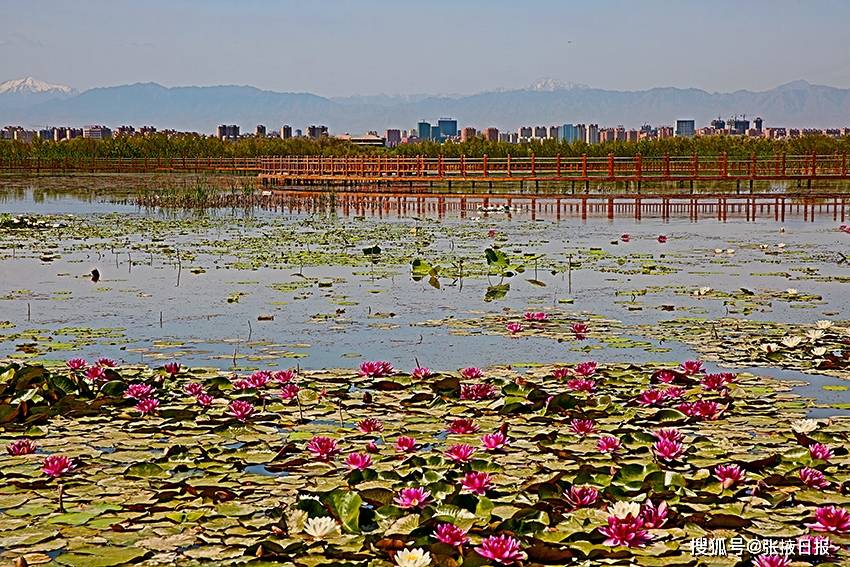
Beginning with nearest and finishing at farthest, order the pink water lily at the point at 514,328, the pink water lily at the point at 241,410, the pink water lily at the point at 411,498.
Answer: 1. the pink water lily at the point at 411,498
2. the pink water lily at the point at 241,410
3. the pink water lily at the point at 514,328

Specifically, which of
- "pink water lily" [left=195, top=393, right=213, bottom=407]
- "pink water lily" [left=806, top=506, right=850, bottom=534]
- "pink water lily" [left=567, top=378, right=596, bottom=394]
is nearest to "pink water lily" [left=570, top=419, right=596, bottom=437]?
"pink water lily" [left=567, top=378, right=596, bottom=394]

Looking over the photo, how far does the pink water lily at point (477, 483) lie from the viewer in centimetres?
356

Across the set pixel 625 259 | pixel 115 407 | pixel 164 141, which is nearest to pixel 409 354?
pixel 115 407

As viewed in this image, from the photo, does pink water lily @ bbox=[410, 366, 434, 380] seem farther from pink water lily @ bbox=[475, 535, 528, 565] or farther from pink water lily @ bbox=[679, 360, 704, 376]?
pink water lily @ bbox=[475, 535, 528, 565]

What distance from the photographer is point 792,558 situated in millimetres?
3076

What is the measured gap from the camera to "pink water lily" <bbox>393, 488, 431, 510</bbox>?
3434 mm

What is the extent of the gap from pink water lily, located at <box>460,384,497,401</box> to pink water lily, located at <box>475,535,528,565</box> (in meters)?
1.95

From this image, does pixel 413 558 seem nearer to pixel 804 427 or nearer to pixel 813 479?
pixel 813 479

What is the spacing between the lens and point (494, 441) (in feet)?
13.5

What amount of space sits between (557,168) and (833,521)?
27888 mm

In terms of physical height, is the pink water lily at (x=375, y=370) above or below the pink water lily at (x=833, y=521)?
above

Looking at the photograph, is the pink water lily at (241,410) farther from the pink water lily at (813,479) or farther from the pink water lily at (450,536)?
the pink water lily at (813,479)

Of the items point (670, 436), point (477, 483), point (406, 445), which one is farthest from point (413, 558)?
point (670, 436)

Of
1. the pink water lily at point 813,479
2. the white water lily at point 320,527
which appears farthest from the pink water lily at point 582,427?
the white water lily at point 320,527
